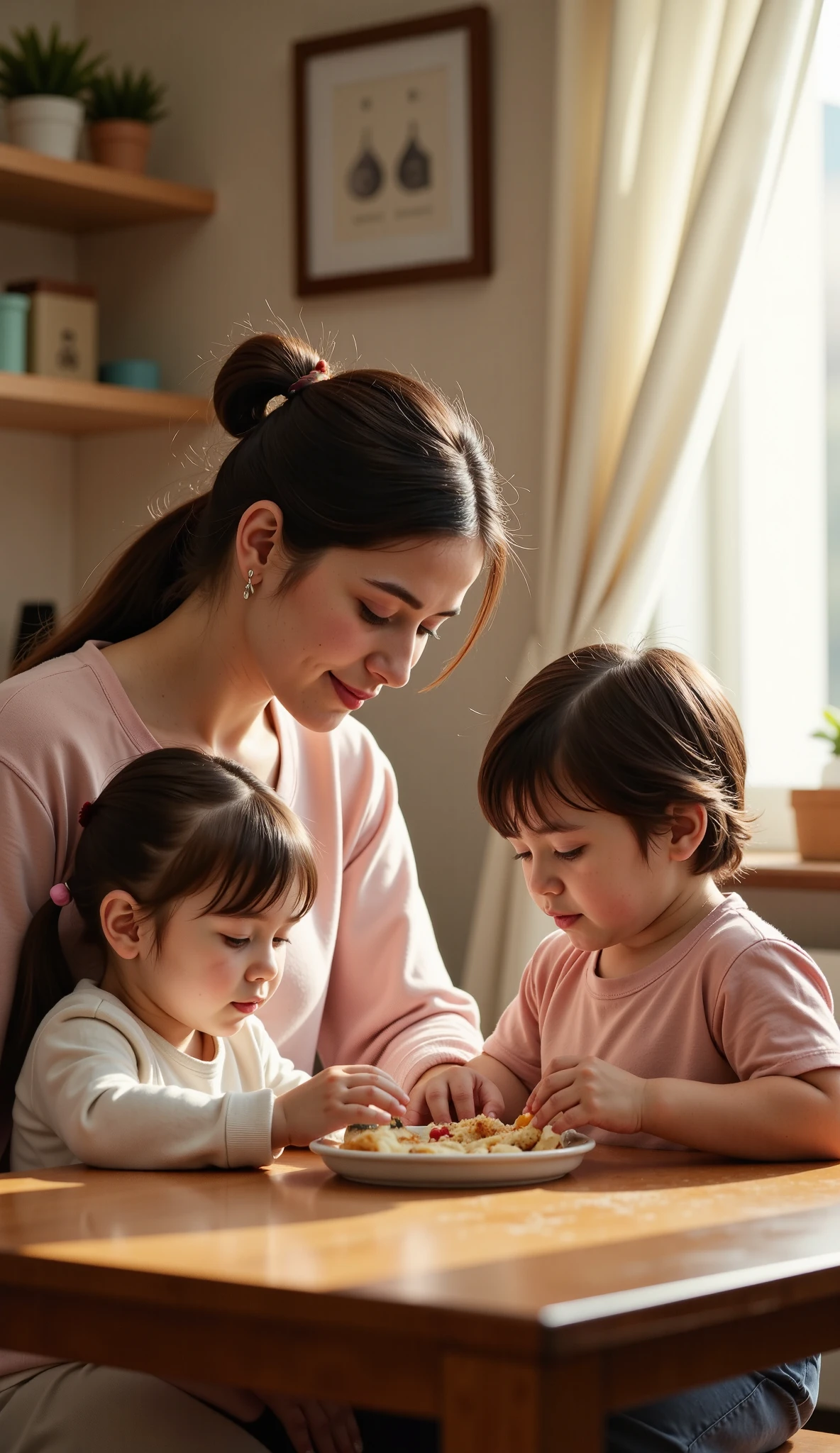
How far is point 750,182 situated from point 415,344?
A: 812mm

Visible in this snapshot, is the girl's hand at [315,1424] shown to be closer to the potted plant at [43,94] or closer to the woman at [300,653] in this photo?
the woman at [300,653]

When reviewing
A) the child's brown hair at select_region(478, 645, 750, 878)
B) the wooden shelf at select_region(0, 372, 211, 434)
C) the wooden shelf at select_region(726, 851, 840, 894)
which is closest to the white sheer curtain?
the wooden shelf at select_region(726, 851, 840, 894)

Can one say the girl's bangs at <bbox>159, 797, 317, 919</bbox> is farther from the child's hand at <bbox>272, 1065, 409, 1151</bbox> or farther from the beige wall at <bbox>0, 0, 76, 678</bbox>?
the beige wall at <bbox>0, 0, 76, 678</bbox>

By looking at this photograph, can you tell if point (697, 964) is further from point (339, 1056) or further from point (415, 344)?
point (415, 344)

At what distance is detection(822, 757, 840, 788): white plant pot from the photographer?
2.75m

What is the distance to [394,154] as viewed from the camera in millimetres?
3326

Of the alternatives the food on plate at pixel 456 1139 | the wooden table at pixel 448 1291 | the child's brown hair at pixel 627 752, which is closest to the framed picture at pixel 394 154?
the child's brown hair at pixel 627 752

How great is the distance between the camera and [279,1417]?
1319mm

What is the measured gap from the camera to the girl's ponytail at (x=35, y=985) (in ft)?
5.17

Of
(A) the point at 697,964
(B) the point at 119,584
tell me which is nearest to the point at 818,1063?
(A) the point at 697,964

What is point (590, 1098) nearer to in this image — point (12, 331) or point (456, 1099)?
point (456, 1099)

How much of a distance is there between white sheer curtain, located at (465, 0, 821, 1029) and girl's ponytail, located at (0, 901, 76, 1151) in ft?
Result: 4.55

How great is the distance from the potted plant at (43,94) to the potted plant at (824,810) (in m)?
1.89

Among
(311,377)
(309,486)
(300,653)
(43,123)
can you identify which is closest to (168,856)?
(300,653)
